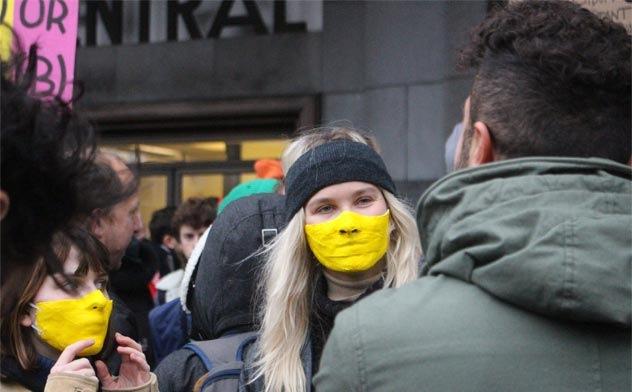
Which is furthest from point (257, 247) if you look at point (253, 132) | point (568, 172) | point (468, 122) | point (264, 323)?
point (253, 132)

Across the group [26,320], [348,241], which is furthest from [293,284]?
[26,320]

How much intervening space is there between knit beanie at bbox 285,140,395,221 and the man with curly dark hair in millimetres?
1302

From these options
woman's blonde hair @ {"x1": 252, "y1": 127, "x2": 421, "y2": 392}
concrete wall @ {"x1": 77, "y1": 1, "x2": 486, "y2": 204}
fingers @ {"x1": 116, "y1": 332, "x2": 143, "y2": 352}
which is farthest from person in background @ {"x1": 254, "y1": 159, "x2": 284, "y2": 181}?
fingers @ {"x1": 116, "y1": 332, "x2": 143, "y2": 352}

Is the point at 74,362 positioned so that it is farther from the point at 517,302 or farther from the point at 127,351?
the point at 517,302

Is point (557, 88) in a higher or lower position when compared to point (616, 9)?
lower

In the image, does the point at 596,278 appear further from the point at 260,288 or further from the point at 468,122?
the point at 260,288

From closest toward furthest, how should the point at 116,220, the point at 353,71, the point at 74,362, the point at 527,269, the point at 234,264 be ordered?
the point at 527,269, the point at 74,362, the point at 234,264, the point at 116,220, the point at 353,71

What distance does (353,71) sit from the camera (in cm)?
812

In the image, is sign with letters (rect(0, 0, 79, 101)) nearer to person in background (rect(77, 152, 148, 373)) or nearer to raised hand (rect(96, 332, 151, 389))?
person in background (rect(77, 152, 148, 373))

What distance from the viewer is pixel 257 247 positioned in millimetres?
3234

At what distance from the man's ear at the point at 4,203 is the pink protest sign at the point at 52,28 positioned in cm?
229

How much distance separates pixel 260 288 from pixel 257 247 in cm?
15

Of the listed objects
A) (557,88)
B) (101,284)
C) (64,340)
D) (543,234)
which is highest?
(557,88)

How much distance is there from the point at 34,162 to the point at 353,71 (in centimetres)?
665
